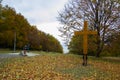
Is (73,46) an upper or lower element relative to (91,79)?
upper

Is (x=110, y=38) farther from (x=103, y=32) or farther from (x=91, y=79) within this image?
(x=91, y=79)

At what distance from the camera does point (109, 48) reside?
30734mm

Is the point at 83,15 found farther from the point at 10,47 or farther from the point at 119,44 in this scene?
the point at 10,47

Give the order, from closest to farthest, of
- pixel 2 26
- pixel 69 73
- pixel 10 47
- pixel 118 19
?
pixel 69 73
pixel 118 19
pixel 2 26
pixel 10 47

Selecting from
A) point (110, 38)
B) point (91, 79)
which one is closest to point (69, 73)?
point (91, 79)

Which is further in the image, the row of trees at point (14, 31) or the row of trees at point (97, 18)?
the row of trees at point (14, 31)

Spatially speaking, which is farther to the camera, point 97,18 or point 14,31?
point 14,31

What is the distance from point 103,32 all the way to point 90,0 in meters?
3.61

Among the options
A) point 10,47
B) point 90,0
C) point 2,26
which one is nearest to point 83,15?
point 90,0

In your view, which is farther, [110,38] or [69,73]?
[110,38]

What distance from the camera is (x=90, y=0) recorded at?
101ft

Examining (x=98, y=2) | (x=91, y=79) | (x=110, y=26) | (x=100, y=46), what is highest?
(x=98, y=2)

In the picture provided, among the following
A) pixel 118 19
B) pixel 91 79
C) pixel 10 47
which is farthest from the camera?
pixel 10 47

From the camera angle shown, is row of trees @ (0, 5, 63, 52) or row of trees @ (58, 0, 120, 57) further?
row of trees @ (0, 5, 63, 52)
